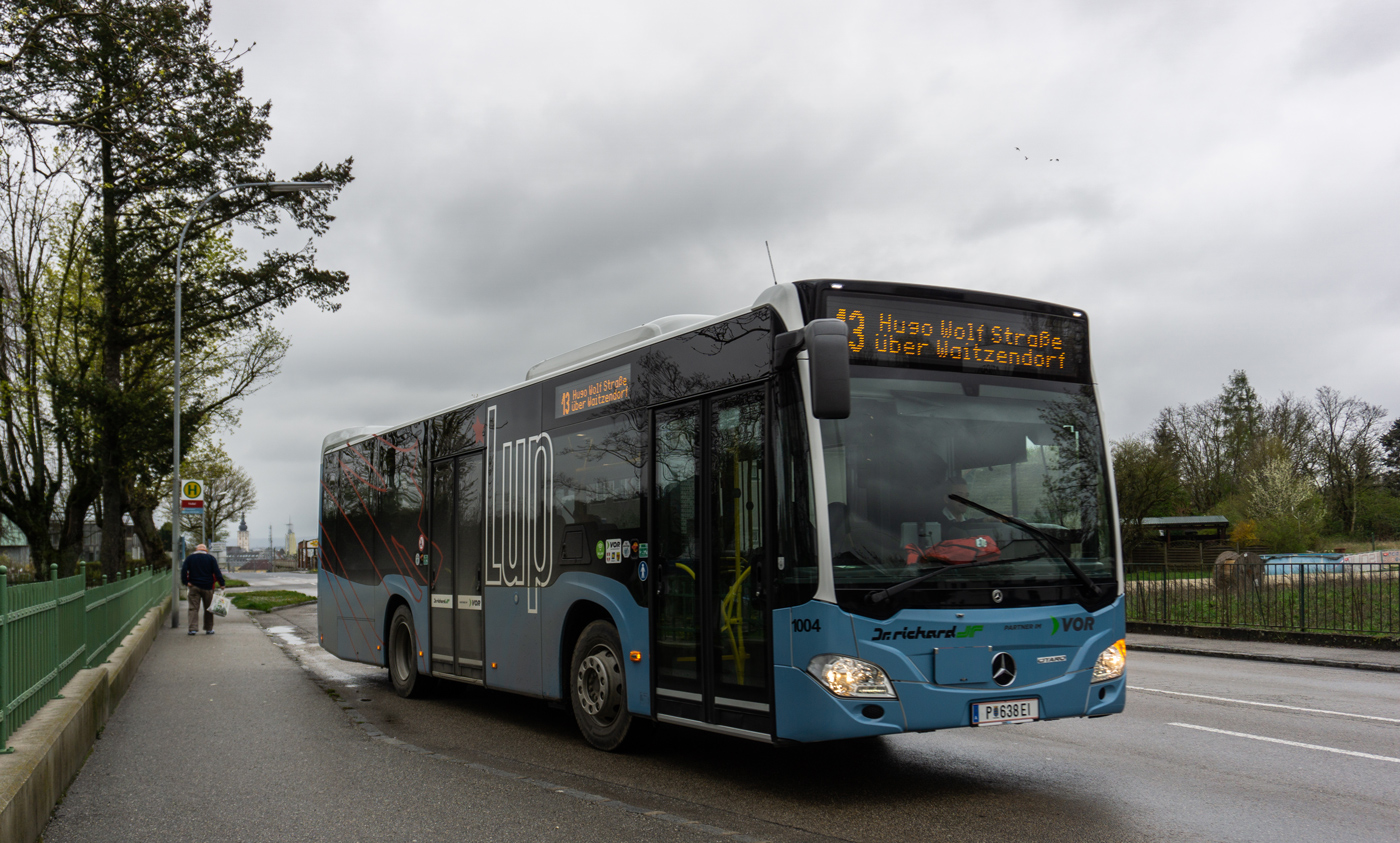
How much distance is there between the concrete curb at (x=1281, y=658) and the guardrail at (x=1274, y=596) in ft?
3.39

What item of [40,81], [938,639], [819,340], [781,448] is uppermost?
[40,81]

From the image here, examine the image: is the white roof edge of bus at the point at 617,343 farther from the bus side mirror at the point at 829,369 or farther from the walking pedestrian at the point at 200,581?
the walking pedestrian at the point at 200,581

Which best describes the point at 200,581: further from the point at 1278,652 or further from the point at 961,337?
the point at 961,337

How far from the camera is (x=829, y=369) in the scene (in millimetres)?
6223

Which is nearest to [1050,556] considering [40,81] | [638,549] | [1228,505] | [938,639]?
[938,639]

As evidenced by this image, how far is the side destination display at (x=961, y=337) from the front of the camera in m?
6.98

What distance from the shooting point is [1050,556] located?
6980 millimetres

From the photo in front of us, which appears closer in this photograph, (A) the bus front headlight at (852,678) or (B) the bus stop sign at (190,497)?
(A) the bus front headlight at (852,678)

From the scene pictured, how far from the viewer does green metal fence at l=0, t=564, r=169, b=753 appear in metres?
6.33

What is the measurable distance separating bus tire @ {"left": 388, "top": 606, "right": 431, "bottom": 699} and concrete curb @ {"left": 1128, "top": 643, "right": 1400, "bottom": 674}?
11237 mm

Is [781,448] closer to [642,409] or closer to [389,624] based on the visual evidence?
[642,409]

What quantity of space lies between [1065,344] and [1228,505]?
63.8m

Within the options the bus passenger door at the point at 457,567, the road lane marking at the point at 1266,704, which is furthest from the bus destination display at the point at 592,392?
the road lane marking at the point at 1266,704

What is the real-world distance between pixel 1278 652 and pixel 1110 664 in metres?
11.7
